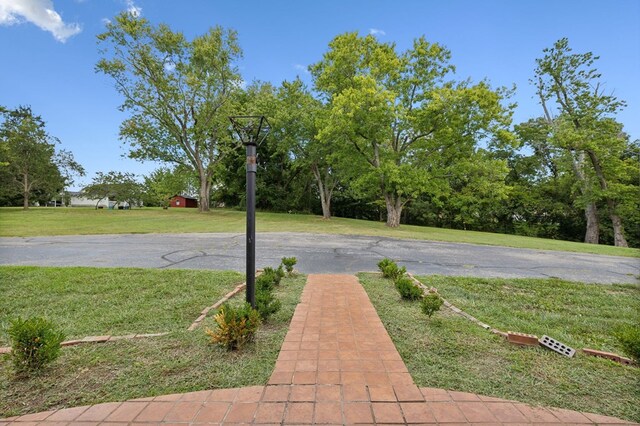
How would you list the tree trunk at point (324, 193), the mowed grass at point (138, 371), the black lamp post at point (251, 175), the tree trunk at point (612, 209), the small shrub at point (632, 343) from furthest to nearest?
the tree trunk at point (324, 193)
the tree trunk at point (612, 209)
the black lamp post at point (251, 175)
the small shrub at point (632, 343)
the mowed grass at point (138, 371)

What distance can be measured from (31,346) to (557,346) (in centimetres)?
443

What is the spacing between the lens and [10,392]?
208cm

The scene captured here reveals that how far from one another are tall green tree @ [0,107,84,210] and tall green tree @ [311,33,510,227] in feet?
84.4

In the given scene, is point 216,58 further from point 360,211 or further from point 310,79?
point 360,211

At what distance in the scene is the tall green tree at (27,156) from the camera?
24516 mm

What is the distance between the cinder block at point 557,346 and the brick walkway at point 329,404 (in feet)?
3.05

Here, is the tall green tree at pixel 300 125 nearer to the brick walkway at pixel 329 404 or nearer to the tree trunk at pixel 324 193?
the tree trunk at pixel 324 193

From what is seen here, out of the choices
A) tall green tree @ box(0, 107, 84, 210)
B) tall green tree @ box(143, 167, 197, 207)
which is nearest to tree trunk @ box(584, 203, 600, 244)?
tall green tree @ box(143, 167, 197, 207)

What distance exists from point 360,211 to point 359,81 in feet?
58.6

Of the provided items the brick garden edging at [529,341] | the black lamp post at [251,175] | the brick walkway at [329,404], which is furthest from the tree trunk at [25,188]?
the brick garden edging at [529,341]

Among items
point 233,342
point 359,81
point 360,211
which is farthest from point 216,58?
point 233,342

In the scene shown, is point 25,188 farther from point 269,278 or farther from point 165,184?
point 269,278

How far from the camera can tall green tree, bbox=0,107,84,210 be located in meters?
24.5

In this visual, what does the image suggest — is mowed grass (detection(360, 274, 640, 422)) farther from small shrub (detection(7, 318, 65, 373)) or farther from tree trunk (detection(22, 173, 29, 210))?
tree trunk (detection(22, 173, 29, 210))
